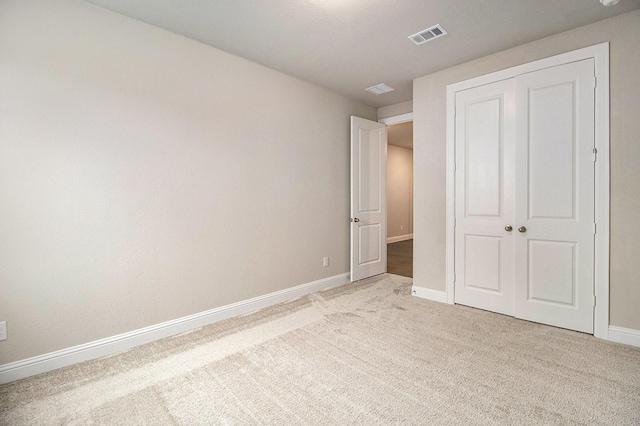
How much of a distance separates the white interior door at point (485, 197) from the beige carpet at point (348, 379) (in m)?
0.45

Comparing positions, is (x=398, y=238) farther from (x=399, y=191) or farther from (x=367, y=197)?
(x=367, y=197)

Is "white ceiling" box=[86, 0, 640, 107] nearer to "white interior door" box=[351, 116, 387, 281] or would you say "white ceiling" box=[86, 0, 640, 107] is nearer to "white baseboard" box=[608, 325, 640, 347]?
"white interior door" box=[351, 116, 387, 281]

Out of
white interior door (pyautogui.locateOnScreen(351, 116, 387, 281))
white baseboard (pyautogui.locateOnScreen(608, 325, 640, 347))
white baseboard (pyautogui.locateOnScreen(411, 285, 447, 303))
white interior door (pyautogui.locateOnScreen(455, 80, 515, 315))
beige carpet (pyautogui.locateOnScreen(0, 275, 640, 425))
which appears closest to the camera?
beige carpet (pyautogui.locateOnScreen(0, 275, 640, 425))

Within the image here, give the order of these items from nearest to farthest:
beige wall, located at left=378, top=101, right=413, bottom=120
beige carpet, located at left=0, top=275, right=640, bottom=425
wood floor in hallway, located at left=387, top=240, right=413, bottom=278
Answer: beige carpet, located at left=0, top=275, right=640, bottom=425
beige wall, located at left=378, top=101, right=413, bottom=120
wood floor in hallway, located at left=387, top=240, right=413, bottom=278

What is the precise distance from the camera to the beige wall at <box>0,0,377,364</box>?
6.64 ft

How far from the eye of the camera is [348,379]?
1.99 metres

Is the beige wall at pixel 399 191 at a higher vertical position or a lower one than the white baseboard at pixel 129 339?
higher

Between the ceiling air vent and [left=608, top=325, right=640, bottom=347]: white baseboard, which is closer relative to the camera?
[left=608, top=325, right=640, bottom=347]: white baseboard

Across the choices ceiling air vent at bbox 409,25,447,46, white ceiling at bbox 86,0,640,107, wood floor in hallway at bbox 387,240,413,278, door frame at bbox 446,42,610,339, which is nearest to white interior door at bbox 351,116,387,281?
wood floor in hallway at bbox 387,240,413,278

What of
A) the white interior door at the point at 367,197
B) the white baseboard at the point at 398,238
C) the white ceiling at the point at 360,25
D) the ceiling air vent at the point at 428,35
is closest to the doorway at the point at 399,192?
the white baseboard at the point at 398,238

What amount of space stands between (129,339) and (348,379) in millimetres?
1796

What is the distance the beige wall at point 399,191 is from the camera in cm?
841

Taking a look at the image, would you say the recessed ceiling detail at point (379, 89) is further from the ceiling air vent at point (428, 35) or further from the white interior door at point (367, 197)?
the ceiling air vent at point (428, 35)

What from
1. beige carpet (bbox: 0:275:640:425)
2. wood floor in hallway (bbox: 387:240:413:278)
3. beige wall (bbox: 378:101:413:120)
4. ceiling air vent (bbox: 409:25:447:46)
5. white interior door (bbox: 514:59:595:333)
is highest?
ceiling air vent (bbox: 409:25:447:46)
